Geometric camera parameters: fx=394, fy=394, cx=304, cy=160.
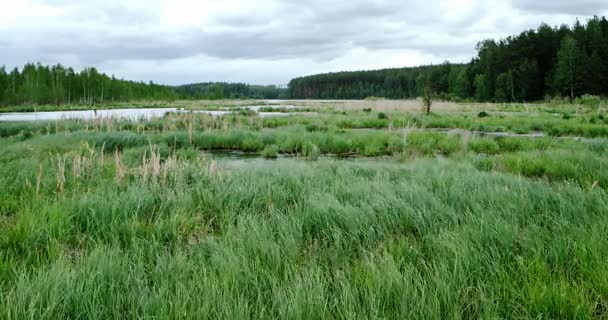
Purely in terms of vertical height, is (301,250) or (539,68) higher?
(539,68)

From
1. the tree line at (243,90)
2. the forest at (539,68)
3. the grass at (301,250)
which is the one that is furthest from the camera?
the tree line at (243,90)

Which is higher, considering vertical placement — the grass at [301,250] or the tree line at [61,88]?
the tree line at [61,88]

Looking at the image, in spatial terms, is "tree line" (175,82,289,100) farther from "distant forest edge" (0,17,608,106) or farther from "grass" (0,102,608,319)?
"grass" (0,102,608,319)

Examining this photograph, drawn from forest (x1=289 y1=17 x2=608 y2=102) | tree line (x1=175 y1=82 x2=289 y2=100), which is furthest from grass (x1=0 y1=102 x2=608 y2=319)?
tree line (x1=175 y1=82 x2=289 y2=100)

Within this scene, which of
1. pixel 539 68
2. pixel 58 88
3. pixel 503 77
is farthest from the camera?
pixel 58 88

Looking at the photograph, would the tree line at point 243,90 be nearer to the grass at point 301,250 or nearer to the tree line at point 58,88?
the tree line at point 58,88

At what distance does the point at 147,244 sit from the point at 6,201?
2.24 m

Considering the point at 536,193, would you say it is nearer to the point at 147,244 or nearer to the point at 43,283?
the point at 147,244

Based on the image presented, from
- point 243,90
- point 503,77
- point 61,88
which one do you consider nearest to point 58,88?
point 61,88

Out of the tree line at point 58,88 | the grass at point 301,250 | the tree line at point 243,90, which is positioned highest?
the tree line at point 243,90

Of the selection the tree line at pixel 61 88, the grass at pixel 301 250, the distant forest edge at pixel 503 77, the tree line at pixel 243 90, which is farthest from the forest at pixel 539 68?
the tree line at pixel 243 90

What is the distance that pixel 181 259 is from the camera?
2.47m

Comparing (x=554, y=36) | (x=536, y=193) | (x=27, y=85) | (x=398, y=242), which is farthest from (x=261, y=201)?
(x=27, y=85)

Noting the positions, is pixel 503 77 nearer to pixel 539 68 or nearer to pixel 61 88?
pixel 539 68
